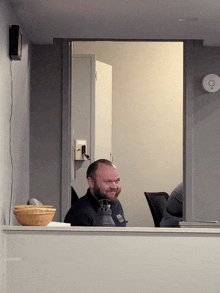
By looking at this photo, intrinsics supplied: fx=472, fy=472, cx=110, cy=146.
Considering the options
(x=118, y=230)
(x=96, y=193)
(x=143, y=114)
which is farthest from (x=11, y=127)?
(x=143, y=114)

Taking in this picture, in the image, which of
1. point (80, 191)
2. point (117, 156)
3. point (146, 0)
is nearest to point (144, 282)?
point (146, 0)

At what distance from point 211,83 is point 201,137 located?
0.47 meters

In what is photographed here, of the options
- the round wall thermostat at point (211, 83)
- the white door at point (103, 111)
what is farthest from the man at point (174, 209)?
the white door at point (103, 111)

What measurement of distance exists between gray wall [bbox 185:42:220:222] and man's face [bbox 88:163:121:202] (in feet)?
4.25

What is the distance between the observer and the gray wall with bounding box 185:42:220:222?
3965 mm

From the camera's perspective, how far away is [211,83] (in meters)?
4.01

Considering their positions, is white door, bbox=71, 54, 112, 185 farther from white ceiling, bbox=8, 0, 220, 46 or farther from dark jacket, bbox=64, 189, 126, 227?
dark jacket, bbox=64, 189, 126, 227

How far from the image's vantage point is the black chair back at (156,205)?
4537 mm

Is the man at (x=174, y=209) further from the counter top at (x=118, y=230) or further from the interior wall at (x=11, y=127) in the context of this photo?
the counter top at (x=118, y=230)

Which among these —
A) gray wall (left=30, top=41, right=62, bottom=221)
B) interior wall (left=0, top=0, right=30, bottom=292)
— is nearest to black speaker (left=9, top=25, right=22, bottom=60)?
interior wall (left=0, top=0, right=30, bottom=292)

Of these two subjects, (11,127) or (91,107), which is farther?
(91,107)

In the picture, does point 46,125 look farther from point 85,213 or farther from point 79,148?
point 79,148

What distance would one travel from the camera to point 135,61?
664 centimetres

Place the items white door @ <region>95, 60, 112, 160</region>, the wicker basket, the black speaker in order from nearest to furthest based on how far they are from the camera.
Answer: the wicker basket
the black speaker
white door @ <region>95, 60, 112, 160</region>
